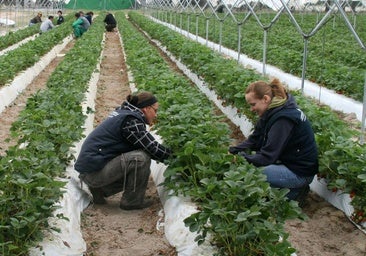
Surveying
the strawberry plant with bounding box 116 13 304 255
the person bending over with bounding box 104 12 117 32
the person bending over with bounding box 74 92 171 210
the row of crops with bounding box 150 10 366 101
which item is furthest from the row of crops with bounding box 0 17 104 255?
the person bending over with bounding box 104 12 117 32

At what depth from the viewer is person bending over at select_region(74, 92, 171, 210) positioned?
15.4 feet

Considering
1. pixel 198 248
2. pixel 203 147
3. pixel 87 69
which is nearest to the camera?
pixel 198 248

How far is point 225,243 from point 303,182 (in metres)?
1.46

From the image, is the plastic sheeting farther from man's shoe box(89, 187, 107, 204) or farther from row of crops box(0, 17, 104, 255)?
row of crops box(0, 17, 104, 255)

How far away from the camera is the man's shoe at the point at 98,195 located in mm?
4970

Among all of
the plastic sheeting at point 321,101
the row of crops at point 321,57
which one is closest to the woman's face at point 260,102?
the plastic sheeting at point 321,101

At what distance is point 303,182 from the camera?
462cm

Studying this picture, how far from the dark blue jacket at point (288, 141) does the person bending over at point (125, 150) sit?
2.82 ft

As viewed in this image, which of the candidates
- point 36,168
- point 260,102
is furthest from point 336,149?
point 36,168

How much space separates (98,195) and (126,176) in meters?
0.38

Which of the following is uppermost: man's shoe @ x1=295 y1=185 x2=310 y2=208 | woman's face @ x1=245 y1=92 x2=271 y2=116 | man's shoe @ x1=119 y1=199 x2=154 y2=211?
woman's face @ x1=245 y1=92 x2=271 y2=116

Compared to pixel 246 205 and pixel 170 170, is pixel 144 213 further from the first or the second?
pixel 246 205

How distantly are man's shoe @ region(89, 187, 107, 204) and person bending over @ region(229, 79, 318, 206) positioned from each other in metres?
1.35

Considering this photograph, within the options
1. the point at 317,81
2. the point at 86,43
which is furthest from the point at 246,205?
the point at 86,43
